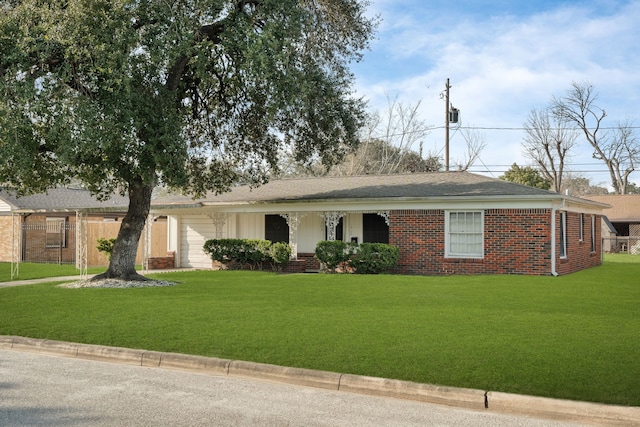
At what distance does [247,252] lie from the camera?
79.1 ft

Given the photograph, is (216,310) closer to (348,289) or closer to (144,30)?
(348,289)

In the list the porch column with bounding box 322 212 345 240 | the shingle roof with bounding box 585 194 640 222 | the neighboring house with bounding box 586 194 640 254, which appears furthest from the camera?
the shingle roof with bounding box 585 194 640 222

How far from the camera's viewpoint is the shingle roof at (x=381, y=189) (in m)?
20.9

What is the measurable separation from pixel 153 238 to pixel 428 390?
85.5 feet

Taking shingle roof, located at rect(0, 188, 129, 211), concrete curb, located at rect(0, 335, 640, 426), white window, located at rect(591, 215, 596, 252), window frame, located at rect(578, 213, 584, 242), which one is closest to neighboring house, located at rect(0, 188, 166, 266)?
shingle roof, located at rect(0, 188, 129, 211)

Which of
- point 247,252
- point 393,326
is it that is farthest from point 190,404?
point 247,252

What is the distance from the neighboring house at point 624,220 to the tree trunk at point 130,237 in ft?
111

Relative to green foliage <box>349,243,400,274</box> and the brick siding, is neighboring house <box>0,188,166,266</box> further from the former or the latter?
green foliage <box>349,243,400,274</box>

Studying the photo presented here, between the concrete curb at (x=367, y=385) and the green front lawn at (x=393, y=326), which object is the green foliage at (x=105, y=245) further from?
the concrete curb at (x=367, y=385)

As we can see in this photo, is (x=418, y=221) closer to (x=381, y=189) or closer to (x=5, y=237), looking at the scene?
(x=381, y=189)

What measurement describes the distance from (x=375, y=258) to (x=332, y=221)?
2590 millimetres

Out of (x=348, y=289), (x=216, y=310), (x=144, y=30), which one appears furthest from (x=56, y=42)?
(x=348, y=289)

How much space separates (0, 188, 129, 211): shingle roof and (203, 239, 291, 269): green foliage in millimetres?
8496

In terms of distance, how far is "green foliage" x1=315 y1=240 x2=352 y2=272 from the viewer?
71.9 feet
